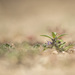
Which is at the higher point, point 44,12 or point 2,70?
point 44,12

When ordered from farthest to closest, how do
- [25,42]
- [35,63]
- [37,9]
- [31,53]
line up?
[37,9], [25,42], [31,53], [35,63]

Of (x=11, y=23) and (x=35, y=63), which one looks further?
(x=11, y=23)

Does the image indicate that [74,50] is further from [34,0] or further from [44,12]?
[34,0]

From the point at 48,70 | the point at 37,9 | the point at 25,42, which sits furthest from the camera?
the point at 37,9

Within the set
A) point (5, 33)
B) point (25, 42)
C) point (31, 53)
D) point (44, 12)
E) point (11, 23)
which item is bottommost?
point (31, 53)

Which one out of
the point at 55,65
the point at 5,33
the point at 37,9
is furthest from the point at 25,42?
the point at 55,65

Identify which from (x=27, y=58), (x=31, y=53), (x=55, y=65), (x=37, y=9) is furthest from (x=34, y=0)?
(x=55, y=65)
